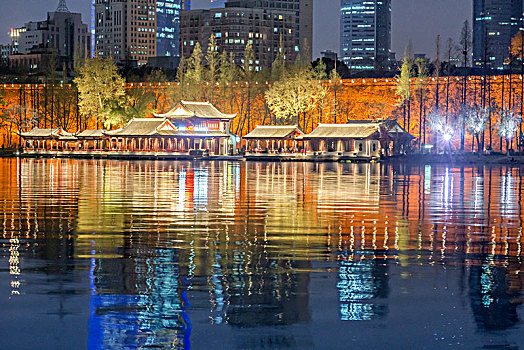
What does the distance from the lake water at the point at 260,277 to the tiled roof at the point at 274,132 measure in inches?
2796

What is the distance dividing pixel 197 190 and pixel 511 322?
23.4 metres

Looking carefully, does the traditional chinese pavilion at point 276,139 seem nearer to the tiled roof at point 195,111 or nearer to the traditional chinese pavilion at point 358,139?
the traditional chinese pavilion at point 358,139

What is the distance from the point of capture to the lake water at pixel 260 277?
28.1 ft

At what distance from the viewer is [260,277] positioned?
1172cm

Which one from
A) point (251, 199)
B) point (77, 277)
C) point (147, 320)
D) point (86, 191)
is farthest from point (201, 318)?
point (86, 191)

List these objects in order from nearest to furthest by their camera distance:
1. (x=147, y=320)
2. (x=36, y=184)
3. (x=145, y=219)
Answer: (x=147, y=320)
(x=145, y=219)
(x=36, y=184)

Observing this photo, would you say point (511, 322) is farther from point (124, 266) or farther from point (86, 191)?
point (86, 191)

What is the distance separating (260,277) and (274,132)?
275 ft

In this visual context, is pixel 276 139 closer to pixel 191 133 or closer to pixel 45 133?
pixel 191 133

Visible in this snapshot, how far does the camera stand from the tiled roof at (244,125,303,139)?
94.5m

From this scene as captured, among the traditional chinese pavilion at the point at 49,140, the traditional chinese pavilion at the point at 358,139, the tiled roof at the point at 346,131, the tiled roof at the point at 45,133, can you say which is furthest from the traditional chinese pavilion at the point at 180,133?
the tiled roof at the point at 346,131

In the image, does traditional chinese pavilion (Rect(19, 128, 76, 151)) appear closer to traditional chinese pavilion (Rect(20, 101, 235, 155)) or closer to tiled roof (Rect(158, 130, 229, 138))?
traditional chinese pavilion (Rect(20, 101, 235, 155))

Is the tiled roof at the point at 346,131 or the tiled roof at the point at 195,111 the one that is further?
the tiled roof at the point at 195,111

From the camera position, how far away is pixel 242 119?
11781 centimetres
